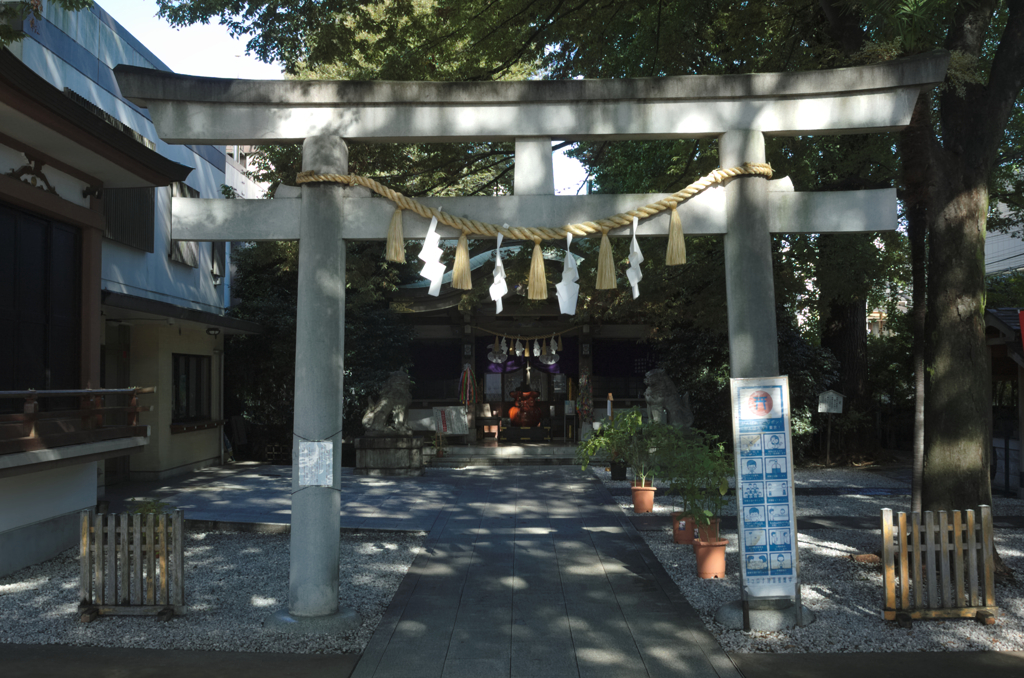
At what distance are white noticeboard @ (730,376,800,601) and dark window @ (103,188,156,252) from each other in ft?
38.8

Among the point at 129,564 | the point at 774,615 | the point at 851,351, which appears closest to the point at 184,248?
the point at 129,564

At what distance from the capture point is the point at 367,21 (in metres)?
10.7

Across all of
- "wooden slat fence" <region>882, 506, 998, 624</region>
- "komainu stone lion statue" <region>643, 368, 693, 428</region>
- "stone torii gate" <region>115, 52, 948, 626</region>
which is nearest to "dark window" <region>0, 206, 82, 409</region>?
"stone torii gate" <region>115, 52, 948, 626</region>

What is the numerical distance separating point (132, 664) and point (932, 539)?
6.35 meters

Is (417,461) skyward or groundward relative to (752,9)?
groundward

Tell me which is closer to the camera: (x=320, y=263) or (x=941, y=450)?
(x=320, y=263)

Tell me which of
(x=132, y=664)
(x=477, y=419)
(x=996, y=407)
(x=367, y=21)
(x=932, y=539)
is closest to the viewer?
(x=132, y=664)

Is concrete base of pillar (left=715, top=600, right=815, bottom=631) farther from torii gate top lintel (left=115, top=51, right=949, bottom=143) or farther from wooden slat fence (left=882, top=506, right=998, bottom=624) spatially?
torii gate top lintel (left=115, top=51, right=949, bottom=143)

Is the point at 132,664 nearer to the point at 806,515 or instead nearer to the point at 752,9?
the point at 806,515

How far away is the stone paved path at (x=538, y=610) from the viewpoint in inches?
229

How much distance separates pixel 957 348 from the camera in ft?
25.7

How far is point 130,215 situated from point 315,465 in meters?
10.5

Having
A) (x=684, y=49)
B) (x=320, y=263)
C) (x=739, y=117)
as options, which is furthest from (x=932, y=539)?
(x=684, y=49)

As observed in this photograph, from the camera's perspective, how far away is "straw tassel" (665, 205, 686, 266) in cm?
665
